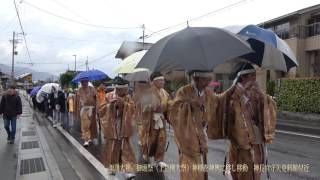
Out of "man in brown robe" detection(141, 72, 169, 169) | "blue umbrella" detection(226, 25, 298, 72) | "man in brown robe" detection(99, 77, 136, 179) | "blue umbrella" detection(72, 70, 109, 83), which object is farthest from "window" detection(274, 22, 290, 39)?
"blue umbrella" detection(226, 25, 298, 72)

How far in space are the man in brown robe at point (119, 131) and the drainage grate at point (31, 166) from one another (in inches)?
80.0

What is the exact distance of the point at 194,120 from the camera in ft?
16.3

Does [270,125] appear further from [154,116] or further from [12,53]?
[12,53]

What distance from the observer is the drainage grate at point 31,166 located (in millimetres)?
8258

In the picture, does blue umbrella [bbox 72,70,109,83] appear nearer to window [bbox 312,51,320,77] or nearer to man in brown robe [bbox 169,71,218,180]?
man in brown robe [bbox 169,71,218,180]

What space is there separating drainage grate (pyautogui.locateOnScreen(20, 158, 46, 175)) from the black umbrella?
15.5ft

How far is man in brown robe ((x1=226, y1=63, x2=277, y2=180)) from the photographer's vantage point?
484 centimetres

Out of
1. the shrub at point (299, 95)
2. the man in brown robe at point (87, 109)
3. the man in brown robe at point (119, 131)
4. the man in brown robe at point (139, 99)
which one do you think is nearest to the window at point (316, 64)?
the shrub at point (299, 95)

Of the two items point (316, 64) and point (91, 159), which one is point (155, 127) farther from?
point (316, 64)

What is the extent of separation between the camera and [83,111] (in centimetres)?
1130

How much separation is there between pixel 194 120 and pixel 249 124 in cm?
66

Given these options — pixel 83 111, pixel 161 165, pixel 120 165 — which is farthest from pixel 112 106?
pixel 83 111

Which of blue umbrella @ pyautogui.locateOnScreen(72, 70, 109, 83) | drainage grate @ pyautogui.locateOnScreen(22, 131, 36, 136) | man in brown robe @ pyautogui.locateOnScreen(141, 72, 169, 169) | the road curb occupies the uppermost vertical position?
blue umbrella @ pyautogui.locateOnScreen(72, 70, 109, 83)

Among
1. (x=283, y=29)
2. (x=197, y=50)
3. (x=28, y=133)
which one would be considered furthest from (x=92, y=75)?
(x=283, y=29)
